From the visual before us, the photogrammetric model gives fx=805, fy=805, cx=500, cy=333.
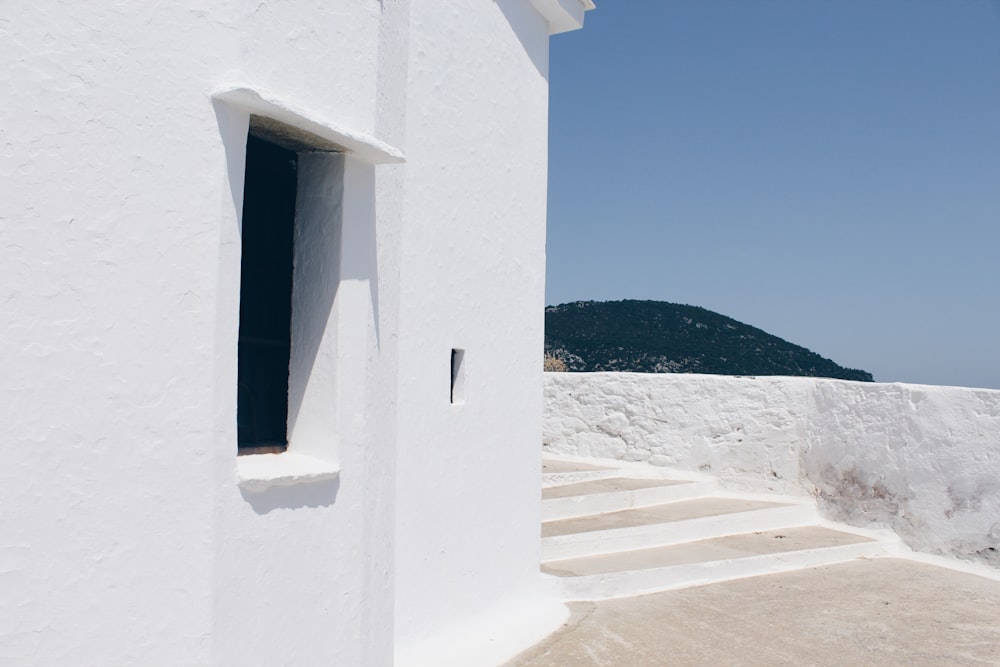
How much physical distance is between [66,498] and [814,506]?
282 inches

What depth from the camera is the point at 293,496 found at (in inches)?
123

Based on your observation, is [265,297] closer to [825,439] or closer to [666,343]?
[825,439]

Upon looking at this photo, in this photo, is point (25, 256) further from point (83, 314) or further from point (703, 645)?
point (703, 645)

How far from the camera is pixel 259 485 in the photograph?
296cm

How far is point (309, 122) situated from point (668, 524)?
510 centimetres

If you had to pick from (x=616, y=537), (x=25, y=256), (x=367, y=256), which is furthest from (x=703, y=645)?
(x=25, y=256)

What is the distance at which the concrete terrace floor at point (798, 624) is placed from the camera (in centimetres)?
468

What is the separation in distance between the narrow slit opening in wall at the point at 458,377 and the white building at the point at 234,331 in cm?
2

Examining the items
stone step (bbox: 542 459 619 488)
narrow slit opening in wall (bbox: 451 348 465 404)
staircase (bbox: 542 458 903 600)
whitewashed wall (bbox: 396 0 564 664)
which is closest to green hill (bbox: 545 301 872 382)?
stone step (bbox: 542 459 619 488)

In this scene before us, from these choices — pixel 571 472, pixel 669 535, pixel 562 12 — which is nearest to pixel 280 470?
pixel 562 12

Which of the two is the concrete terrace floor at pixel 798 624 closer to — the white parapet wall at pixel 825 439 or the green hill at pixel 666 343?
the white parapet wall at pixel 825 439

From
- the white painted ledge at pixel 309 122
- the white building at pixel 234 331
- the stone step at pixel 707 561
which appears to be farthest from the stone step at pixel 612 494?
the white painted ledge at pixel 309 122

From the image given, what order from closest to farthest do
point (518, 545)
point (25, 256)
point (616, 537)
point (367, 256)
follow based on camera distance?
1. point (25, 256)
2. point (367, 256)
3. point (518, 545)
4. point (616, 537)

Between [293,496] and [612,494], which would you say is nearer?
[293,496]
